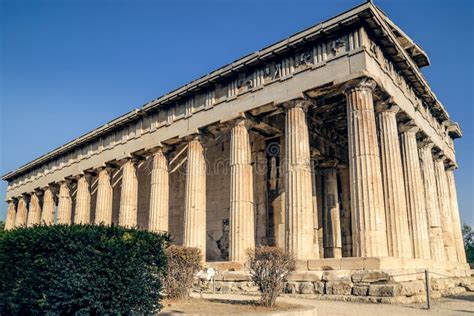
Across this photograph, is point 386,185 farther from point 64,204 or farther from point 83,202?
point 64,204

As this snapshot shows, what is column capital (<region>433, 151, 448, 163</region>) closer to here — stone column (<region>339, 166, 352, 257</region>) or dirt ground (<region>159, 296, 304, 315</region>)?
stone column (<region>339, 166, 352, 257</region>)

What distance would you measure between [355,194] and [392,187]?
2.71m

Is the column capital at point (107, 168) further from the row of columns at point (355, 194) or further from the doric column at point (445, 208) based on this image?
the doric column at point (445, 208)

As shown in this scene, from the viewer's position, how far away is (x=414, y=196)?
21844mm

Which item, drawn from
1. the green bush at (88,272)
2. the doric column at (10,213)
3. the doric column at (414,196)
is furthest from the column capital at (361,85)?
the doric column at (10,213)

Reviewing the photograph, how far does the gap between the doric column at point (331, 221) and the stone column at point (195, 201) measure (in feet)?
27.7

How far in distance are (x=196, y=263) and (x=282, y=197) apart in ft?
40.7

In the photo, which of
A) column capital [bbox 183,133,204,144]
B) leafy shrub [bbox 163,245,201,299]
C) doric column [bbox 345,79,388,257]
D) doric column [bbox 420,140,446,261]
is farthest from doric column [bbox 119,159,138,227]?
doric column [bbox 420,140,446,261]

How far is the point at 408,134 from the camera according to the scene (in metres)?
23.0

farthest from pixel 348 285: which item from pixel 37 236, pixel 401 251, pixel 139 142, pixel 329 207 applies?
pixel 139 142

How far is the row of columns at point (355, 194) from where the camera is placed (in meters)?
17.3

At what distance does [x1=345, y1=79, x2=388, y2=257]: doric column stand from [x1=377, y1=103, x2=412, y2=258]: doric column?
1.66 m

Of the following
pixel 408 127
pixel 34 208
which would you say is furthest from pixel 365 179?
pixel 34 208

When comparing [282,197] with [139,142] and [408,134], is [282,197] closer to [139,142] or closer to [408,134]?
[408,134]
